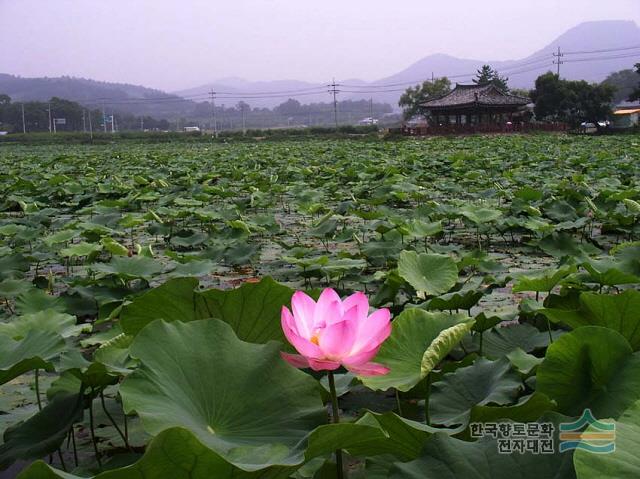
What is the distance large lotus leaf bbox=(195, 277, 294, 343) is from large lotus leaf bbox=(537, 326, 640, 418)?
1.44 ft

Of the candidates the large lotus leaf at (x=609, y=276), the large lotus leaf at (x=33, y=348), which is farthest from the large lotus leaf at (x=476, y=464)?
the large lotus leaf at (x=609, y=276)

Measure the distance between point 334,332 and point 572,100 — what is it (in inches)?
1218

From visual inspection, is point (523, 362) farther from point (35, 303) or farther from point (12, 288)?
point (12, 288)

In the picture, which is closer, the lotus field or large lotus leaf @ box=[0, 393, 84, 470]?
the lotus field

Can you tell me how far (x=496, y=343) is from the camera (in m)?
1.46

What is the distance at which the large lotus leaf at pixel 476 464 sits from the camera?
65 centimetres

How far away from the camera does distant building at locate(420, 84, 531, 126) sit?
2870 cm

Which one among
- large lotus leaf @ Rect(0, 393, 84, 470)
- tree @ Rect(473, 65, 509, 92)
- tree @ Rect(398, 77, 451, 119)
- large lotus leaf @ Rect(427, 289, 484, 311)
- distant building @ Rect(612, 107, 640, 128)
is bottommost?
large lotus leaf @ Rect(0, 393, 84, 470)

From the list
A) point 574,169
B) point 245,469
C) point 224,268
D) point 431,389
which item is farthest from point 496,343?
point 574,169

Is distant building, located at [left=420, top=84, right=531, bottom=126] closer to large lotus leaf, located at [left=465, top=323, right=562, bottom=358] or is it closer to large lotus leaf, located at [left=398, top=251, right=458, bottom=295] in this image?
large lotus leaf, located at [left=398, top=251, right=458, bottom=295]

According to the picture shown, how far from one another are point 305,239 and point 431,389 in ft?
9.21

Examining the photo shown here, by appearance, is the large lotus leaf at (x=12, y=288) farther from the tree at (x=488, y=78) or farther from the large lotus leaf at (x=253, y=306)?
the tree at (x=488, y=78)

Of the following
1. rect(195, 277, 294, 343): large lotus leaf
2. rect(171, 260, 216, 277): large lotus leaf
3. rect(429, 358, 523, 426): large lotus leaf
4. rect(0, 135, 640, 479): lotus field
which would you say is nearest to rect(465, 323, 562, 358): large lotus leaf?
rect(0, 135, 640, 479): lotus field

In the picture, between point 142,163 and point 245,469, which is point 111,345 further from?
point 142,163
